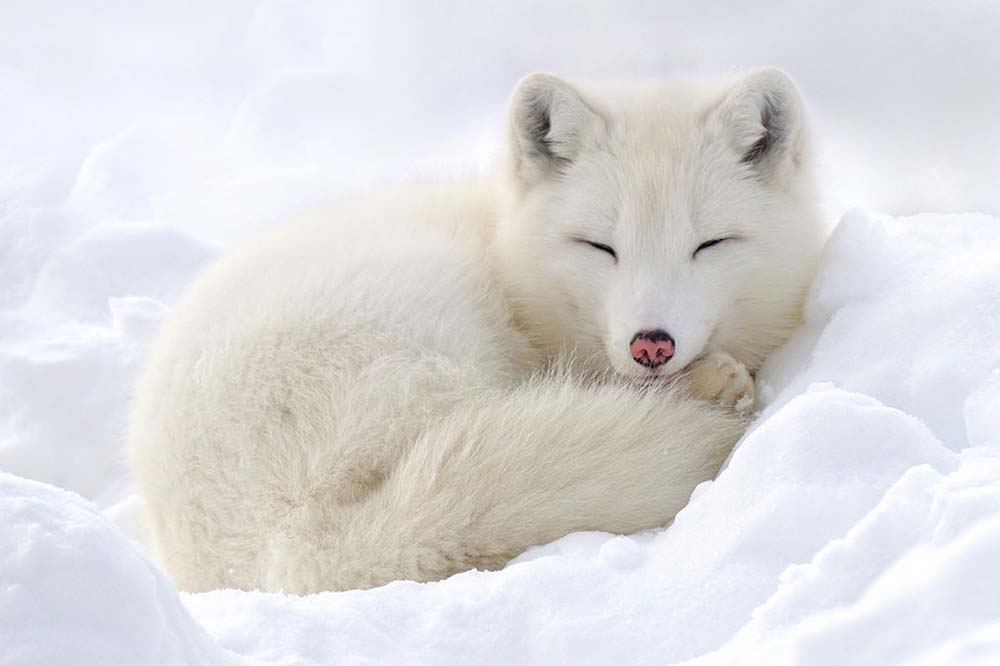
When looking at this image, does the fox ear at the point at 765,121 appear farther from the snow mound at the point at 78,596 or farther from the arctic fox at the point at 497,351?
the snow mound at the point at 78,596

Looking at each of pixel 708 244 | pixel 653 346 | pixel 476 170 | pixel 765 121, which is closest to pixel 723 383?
pixel 653 346

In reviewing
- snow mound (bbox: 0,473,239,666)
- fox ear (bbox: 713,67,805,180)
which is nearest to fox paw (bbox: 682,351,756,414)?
fox ear (bbox: 713,67,805,180)

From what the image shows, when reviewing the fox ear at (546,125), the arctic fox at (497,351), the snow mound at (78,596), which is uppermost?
the fox ear at (546,125)

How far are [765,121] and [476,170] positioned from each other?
4.04 ft

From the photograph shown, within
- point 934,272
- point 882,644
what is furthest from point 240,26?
point 882,644

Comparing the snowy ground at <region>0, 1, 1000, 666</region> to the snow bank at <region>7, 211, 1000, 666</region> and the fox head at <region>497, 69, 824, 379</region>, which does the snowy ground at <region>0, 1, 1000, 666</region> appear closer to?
the snow bank at <region>7, 211, 1000, 666</region>

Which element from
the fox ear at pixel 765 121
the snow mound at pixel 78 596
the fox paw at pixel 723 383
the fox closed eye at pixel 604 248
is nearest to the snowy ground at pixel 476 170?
the snow mound at pixel 78 596

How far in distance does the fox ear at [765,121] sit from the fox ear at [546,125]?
376mm

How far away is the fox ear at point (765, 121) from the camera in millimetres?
2938

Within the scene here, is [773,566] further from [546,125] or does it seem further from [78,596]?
[546,125]

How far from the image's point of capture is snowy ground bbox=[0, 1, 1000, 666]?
125 cm

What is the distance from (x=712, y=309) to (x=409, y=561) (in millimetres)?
1127

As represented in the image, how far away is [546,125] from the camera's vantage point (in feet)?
10.5

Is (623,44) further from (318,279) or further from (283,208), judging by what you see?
(318,279)
